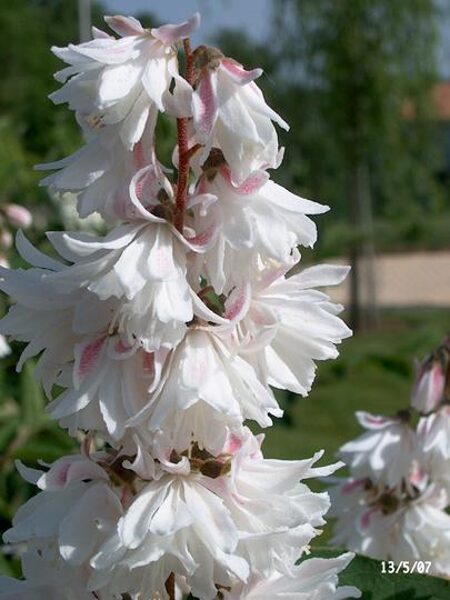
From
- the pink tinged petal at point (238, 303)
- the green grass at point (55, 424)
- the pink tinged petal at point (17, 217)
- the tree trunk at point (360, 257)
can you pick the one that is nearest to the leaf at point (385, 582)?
the pink tinged petal at point (238, 303)

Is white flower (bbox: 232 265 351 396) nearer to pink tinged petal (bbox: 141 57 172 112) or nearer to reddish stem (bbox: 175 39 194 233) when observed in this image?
reddish stem (bbox: 175 39 194 233)

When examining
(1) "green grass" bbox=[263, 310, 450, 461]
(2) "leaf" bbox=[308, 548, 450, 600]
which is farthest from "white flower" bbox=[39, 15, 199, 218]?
(1) "green grass" bbox=[263, 310, 450, 461]

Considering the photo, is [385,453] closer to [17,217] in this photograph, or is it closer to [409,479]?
[409,479]

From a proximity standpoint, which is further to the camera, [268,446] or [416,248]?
[416,248]

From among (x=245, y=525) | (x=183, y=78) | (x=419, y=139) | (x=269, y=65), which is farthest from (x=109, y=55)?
(x=419, y=139)

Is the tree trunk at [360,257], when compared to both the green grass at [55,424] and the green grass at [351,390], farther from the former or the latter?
the green grass at [55,424]

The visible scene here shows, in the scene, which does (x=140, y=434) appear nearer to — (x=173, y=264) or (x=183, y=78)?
(x=173, y=264)
